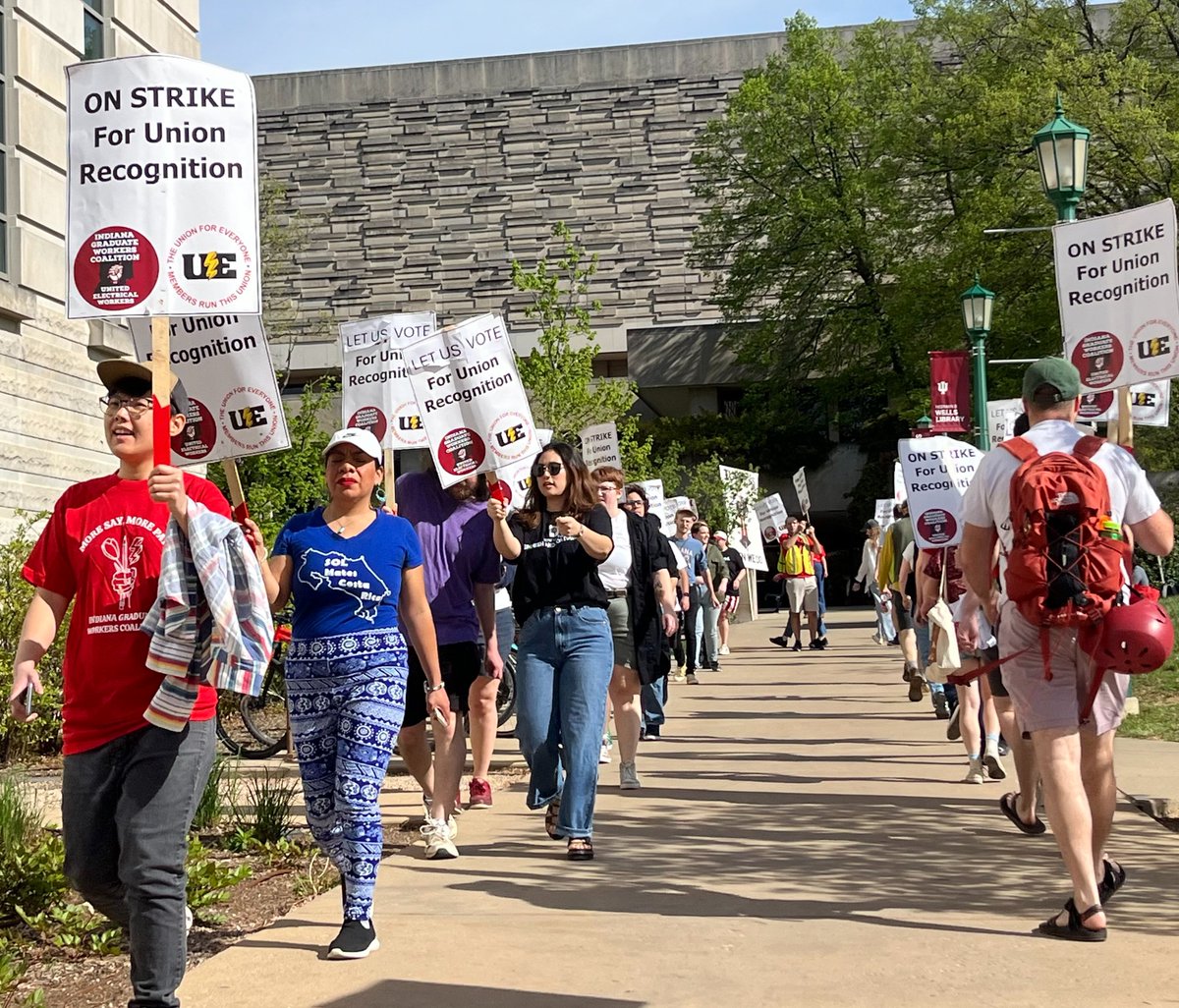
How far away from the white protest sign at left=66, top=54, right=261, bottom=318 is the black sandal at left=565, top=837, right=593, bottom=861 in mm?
3254

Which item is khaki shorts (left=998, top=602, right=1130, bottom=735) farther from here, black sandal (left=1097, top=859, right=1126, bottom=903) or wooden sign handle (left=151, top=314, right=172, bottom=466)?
wooden sign handle (left=151, top=314, right=172, bottom=466)

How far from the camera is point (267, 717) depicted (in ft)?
45.5

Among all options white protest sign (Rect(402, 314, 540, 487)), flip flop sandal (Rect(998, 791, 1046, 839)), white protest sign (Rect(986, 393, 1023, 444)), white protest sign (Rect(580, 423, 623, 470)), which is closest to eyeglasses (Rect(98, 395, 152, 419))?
white protest sign (Rect(402, 314, 540, 487))

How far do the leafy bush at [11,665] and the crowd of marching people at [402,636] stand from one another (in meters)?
3.08

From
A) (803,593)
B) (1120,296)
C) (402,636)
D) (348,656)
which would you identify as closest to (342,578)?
(348,656)

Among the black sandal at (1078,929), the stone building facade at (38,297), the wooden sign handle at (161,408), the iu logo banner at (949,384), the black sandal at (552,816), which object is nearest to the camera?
the wooden sign handle at (161,408)

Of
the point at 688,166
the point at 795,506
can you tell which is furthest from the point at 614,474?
the point at 688,166

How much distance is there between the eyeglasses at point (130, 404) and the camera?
199 inches

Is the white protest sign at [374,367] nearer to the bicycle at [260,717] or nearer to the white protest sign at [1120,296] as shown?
the bicycle at [260,717]

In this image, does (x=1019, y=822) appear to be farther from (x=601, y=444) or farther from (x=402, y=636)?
(x=601, y=444)

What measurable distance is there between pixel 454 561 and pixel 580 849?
1703 mm

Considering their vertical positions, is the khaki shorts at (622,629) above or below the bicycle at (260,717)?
above

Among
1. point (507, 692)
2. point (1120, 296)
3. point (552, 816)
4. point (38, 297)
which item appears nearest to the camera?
point (552, 816)

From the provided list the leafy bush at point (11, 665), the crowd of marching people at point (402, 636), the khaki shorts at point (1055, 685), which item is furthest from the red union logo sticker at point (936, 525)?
the leafy bush at point (11, 665)
